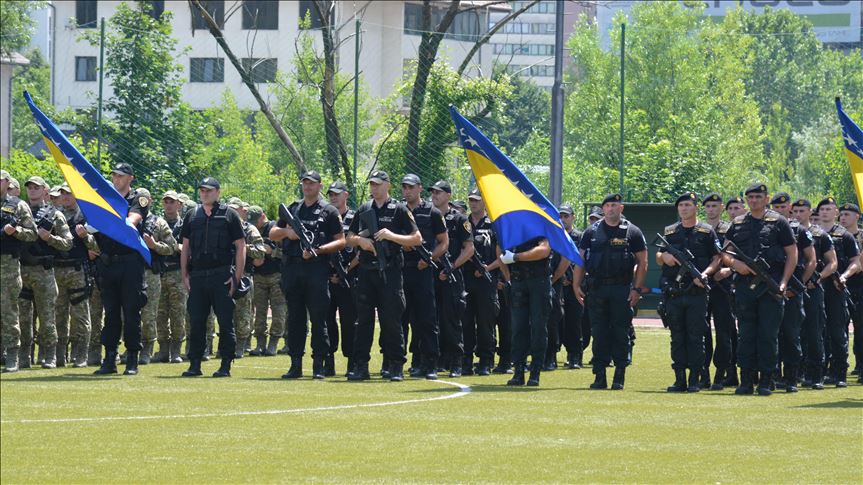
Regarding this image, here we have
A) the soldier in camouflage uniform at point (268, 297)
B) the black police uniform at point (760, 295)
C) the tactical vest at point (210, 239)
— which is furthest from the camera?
the soldier in camouflage uniform at point (268, 297)

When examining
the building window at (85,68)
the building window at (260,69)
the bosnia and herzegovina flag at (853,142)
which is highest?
the building window at (260,69)

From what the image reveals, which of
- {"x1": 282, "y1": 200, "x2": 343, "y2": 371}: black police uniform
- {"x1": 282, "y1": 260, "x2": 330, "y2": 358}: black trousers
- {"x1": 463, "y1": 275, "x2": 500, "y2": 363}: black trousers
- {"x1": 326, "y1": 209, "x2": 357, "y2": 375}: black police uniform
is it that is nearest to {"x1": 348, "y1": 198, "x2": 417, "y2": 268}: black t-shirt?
{"x1": 282, "y1": 200, "x2": 343, "y2": 371}: black police uniform

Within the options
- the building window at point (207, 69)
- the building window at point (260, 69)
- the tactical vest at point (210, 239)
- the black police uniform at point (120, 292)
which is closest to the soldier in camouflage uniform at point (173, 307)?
the black police uniform at point (120, 292)

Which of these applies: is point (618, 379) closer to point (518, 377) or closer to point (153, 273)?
point (518, 377)

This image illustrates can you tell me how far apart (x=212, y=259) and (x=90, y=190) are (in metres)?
1.52

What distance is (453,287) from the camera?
18.3m

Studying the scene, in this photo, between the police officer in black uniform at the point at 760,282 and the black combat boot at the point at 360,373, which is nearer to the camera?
the police officer in black uniform at the point at 760,282

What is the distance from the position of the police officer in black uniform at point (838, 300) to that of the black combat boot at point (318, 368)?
575 cm

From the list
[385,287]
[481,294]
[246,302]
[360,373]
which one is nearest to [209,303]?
[360,373]

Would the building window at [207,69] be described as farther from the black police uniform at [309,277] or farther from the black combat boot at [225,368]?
the black combat boot at [225,368]

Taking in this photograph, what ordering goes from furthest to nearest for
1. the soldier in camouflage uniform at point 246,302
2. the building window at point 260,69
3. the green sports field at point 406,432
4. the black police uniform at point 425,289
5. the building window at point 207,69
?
the building window at point 207,69 < the building window at point 260,69 < the soldier in camouflage uniform at point 246,302 < the black police uniform at point 425,289 < the green sports field at point 406,432

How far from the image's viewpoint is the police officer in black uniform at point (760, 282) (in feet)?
53.1

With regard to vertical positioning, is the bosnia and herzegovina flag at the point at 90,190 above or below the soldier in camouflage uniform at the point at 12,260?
above

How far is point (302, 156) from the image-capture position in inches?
1324
